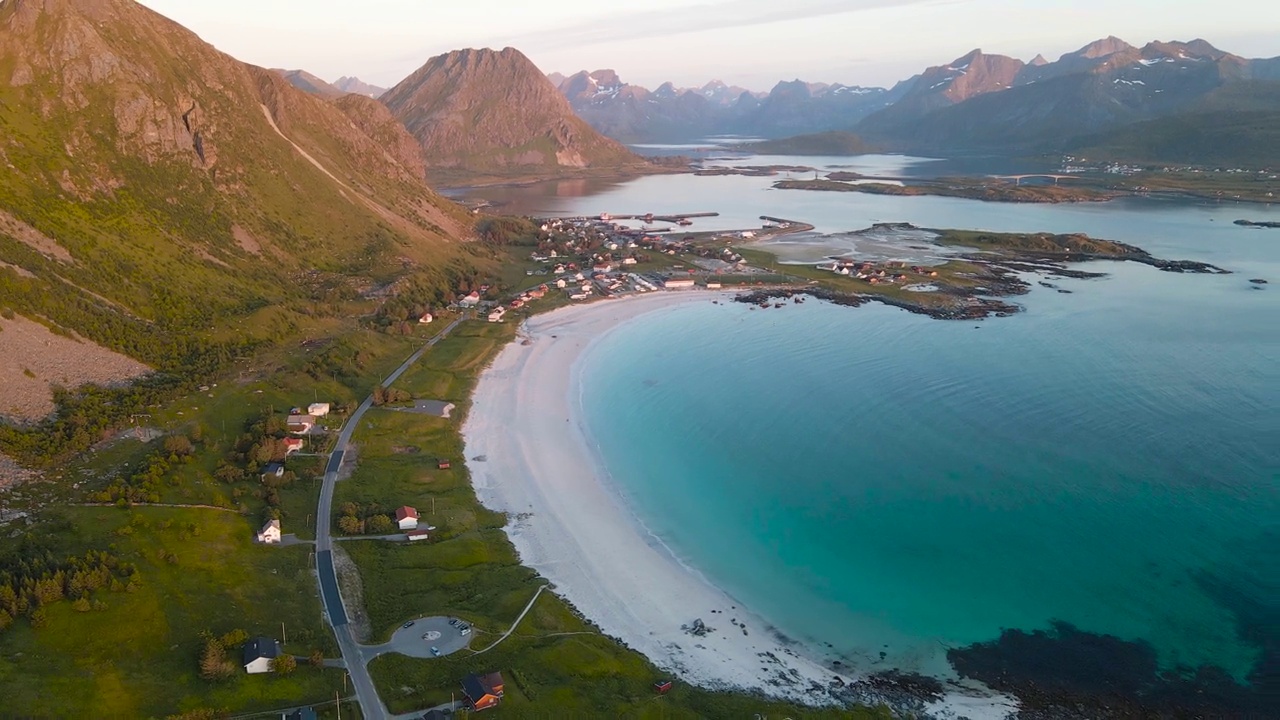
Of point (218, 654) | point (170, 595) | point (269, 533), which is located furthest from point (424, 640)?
point (269, 533)

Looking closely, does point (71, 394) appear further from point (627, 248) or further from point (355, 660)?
point (627, 248)

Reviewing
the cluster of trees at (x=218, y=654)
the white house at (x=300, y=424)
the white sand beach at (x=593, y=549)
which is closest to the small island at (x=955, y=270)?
the white sand beach at (x=593, y=549)

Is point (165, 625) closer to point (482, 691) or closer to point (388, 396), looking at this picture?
point (482, 691)

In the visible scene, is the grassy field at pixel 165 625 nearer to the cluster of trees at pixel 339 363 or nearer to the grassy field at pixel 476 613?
the grassy field at pixel 476 613

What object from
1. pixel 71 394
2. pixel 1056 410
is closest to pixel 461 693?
pixel 71 394

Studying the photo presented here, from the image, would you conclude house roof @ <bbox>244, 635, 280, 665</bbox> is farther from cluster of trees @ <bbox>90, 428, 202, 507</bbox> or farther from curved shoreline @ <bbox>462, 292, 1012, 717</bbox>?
cluster of trees @ <bbox>90, 428, 202, 507</bbox>

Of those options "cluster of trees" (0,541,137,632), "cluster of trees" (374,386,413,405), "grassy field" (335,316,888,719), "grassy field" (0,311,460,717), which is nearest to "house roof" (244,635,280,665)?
"grassy field" (0,311,460,717)
